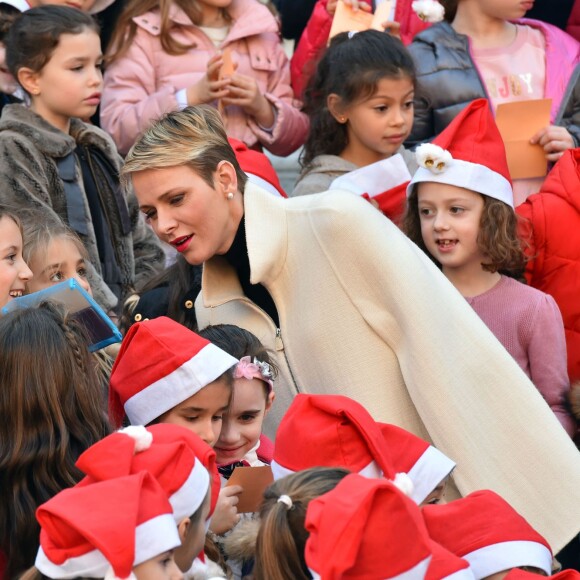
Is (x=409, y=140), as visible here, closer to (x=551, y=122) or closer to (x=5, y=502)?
(x=551, y=122)

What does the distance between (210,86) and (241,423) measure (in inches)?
82.3

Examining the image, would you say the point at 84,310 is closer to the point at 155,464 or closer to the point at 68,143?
the point at 155,464

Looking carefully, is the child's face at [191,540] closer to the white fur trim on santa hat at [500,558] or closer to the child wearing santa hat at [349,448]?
the child wearing santa hat at [349,448]

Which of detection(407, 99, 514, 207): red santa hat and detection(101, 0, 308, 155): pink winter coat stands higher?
detection(407, 99, 514, 207): red santa hat

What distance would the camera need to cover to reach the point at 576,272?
5.02 metres

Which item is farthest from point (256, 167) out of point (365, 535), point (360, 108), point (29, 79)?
point (365, 535)

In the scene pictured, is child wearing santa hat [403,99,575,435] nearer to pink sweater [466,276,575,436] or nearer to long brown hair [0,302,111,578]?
pink sweater [466,276,575,436]

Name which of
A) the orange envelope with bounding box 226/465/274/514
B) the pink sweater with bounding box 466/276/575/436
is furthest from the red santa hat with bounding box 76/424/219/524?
the pink sweater with bounding box 466/276/575/436

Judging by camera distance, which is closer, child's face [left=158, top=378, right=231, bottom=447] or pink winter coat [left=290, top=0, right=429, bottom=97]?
child's face [left=158, top=378, right=231, bottom=447]

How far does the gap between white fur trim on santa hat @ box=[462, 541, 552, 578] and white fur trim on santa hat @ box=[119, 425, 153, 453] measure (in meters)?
0.81

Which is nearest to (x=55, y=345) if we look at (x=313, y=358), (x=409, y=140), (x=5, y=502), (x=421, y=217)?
(x=5, y=502)

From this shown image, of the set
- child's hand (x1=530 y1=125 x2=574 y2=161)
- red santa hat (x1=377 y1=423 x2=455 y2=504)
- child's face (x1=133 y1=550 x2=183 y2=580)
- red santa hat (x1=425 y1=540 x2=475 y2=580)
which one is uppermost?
red santa hat (x1=425 y1=540 x2=475 y2=580)

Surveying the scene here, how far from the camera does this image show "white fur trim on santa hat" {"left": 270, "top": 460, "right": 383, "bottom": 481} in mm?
3301

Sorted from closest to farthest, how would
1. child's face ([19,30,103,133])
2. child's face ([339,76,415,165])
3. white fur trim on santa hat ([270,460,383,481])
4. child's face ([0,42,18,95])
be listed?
1. white fur trim on santa hat ([270,460,383,481])
2. child's face ([19,30,103,133])
3. child's face ([0,42,18,95])
4. child's face ([339,76,415,165])
